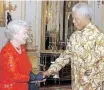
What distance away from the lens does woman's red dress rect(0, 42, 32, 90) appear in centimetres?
310

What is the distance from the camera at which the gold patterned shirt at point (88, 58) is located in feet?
10.8

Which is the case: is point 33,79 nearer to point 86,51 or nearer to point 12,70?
point 12,70

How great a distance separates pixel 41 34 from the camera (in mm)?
9086

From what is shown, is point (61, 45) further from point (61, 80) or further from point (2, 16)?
point (2, 16)

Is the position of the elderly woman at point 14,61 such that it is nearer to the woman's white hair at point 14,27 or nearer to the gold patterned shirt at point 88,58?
the woman's white hair at point 14,27

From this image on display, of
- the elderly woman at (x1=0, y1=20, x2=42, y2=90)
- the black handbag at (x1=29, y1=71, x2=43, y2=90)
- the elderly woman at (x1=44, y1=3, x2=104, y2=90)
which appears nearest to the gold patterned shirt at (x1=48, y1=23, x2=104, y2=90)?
the elderly woman at (x1=44, y1=3, x2=104, y2=90)

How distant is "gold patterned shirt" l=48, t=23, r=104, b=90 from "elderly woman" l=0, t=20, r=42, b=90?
1.78 feet

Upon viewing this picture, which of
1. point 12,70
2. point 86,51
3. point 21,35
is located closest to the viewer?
point 12,70

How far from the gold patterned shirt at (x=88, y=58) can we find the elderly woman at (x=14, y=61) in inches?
21.4

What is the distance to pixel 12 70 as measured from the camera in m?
3.08

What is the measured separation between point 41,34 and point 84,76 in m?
5.79

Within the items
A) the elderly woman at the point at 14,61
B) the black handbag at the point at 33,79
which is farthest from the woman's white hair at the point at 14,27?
the black handbag at the point at 33,79

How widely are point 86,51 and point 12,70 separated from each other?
0.81 m

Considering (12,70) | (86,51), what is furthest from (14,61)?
(86,51)
